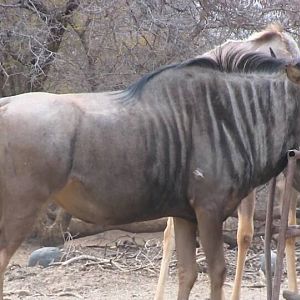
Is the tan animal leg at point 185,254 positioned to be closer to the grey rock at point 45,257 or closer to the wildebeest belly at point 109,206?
the wildebeest belly at point 109,206

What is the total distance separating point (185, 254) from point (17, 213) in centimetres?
126

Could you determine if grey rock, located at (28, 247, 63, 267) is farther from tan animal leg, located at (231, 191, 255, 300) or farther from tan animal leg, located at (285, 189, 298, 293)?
tan animal leg, located at (285, 189, 298, 293)

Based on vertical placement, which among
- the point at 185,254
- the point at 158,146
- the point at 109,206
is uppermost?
the point at 158,146

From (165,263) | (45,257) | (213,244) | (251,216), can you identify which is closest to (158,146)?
(213,244)

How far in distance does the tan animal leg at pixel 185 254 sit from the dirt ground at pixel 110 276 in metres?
1.80

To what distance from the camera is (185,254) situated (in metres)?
5.16

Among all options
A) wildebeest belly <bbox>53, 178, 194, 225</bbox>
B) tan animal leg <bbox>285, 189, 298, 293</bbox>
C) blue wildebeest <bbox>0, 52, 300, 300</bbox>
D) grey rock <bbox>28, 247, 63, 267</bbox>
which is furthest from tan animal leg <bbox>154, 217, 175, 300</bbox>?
grey rock <bbox>28, 247, 63, 267</bbox>

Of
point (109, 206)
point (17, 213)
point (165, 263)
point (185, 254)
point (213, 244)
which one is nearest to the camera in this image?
point (17, 213)

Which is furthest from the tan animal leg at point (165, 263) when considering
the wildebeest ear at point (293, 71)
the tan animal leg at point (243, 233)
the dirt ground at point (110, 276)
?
the wildebeest ear at point (293, 71)

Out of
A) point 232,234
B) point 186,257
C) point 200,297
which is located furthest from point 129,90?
point 232,234

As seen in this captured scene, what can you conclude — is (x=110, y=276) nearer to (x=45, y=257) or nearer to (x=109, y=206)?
(x=45, y=257)

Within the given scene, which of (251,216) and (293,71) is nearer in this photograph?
(293,71)

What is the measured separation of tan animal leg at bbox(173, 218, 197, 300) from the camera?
5.14 metres

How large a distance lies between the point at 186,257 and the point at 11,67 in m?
6.34
